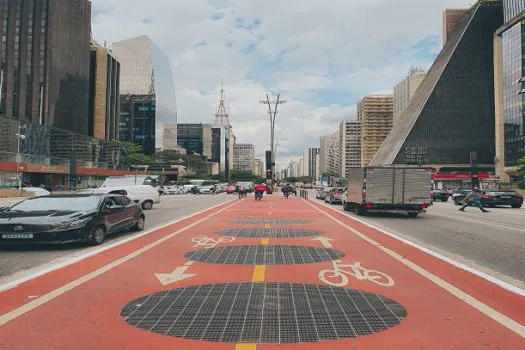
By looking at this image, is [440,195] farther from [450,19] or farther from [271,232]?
[450,19]

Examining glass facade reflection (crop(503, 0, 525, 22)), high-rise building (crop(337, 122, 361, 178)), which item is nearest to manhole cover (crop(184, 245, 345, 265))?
glass facade reflection (crop(503, 0, 525, 22))

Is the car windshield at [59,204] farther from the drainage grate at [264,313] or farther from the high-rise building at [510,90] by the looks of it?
the high-rise building at [510,90]

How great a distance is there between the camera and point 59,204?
11.2 metres

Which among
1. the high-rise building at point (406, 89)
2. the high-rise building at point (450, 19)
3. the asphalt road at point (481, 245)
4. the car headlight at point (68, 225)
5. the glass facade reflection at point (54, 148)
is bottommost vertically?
the asphalt road at point (481, 245)

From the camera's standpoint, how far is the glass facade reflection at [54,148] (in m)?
63.7

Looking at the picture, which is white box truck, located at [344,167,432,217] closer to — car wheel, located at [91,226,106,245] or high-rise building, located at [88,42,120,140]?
car wheel, located at [91,226,106,245]

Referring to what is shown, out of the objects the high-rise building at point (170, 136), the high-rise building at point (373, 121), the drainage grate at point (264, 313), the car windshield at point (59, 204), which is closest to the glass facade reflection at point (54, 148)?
the car windshield at point (59, 204)

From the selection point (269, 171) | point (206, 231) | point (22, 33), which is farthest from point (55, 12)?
point (206, 231)

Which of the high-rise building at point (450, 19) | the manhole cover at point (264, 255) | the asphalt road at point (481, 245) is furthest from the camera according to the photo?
the high-rise building at point (450, 19)

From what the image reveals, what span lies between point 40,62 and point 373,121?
10681 cm

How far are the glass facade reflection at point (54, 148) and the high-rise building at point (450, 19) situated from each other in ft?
293

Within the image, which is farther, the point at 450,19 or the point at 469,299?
the point at 450,19

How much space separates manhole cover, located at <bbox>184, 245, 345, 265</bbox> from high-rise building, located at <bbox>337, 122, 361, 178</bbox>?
15134cm

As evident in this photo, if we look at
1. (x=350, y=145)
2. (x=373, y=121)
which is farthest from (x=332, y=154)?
(x=373, y=121)
